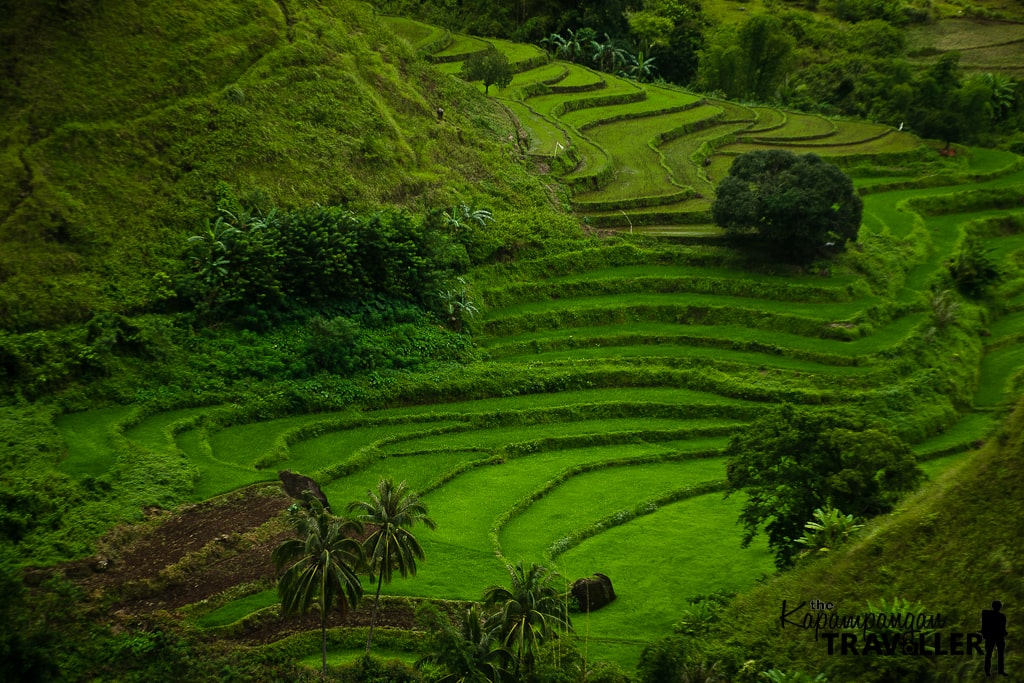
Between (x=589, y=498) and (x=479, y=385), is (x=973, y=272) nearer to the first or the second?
(x=479, y=385)

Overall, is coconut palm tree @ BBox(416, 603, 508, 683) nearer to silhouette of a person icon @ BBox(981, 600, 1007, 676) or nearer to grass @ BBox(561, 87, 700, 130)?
silhouette of a person icon @ BBox(981, 600, 1007, 676)

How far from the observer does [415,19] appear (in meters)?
68.5

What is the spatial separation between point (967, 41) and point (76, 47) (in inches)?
2963

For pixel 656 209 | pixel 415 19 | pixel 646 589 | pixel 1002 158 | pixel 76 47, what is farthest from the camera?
pixel 415 19

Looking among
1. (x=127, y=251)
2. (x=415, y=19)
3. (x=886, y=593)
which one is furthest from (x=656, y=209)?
(x=415, y=19)

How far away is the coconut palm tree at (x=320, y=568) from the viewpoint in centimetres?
1683

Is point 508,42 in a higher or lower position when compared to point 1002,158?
higher

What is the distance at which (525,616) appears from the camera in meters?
17.0

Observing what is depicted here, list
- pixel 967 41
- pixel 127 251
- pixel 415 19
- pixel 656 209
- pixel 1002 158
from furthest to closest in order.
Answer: pixel 967 41, pixel 415 19, pixel 1002 158, pixel 656 209, pixel 127 251

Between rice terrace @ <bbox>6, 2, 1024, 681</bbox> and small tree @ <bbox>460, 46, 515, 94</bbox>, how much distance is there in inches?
101

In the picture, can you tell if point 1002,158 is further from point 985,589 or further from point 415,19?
point 985,589

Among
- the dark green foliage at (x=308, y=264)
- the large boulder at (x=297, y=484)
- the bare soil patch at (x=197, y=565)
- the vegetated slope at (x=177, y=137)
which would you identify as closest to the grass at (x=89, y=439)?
the bare soil patch at (x=197, y=565)

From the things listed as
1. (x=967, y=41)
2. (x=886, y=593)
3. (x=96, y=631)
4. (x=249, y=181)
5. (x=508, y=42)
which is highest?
(x=967, y=41)

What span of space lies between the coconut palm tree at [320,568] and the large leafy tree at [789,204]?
25.8 m
